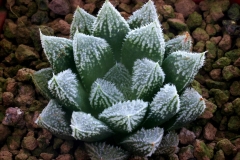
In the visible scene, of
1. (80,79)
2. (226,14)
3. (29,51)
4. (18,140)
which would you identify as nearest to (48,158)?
(18,140)

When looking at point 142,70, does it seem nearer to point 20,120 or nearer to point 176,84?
point 176,84

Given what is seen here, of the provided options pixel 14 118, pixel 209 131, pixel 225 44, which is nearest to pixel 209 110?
pixel 209 131

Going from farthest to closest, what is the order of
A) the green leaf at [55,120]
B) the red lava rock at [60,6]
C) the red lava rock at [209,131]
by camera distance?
the red lava rock at [60,6] < the red lava rock at [209,131] < the green leaf at [55,120]

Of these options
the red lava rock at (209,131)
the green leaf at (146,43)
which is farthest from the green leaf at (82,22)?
the red lava rock at (209,131)

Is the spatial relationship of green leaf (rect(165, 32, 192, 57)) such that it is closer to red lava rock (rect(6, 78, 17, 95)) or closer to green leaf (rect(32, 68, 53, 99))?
green leaf (rect(32, 68, 53, 99))

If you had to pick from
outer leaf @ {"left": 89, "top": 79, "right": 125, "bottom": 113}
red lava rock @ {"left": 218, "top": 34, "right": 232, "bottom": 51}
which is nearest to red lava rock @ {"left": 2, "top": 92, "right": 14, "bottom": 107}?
outer leaf @ {"left": 89, "top": 79, "right": 125, "bottom": 113}

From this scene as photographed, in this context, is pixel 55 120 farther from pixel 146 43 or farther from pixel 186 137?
pixel 186 137

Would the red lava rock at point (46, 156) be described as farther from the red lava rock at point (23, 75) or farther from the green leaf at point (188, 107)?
the green leaf at point (188, 107)
